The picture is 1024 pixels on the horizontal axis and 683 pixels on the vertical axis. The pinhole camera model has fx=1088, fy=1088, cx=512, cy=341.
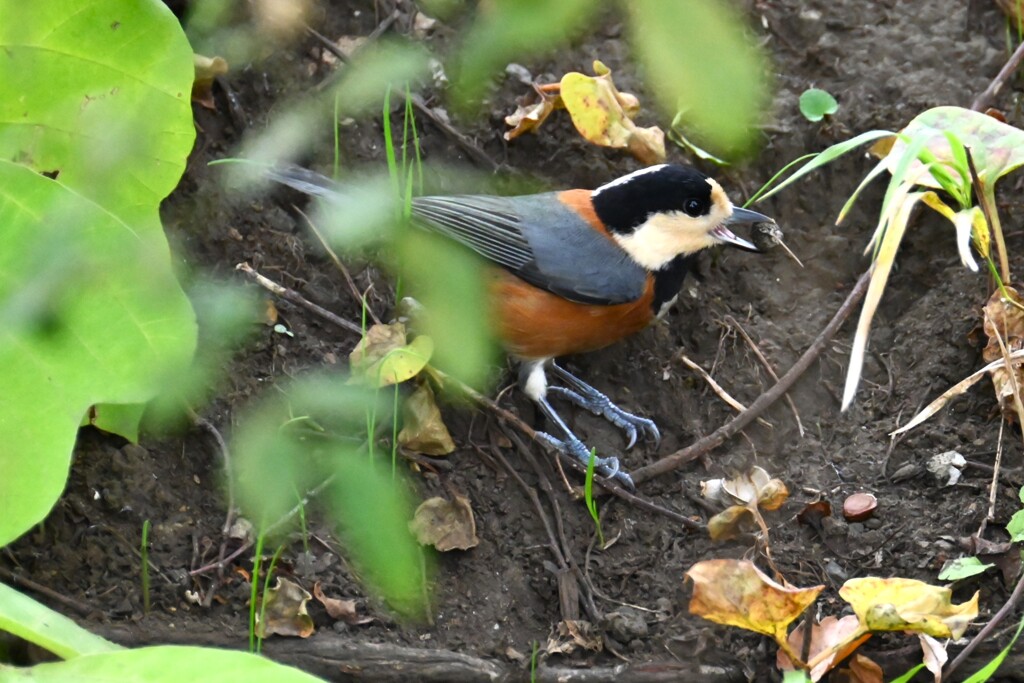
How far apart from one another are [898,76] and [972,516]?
1.75 metres

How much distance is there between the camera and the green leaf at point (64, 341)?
73.0 inches

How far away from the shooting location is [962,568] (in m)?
2.62

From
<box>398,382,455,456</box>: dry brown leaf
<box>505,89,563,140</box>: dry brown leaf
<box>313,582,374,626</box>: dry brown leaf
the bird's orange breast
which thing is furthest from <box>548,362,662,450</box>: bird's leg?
<box>313,582,374,626</box>: dry brown leaf

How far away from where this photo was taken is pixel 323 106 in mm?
2986

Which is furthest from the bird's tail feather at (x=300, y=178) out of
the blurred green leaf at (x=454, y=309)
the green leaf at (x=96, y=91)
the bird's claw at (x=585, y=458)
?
the blurred green leaf at (x=454, y=309)

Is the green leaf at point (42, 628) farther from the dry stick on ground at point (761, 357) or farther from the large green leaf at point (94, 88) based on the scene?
the dry stick on ground at point (761, 357)

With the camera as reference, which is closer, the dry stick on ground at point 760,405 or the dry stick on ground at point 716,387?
the dry stick on ground at point 760,405

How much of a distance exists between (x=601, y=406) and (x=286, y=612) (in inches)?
50.9

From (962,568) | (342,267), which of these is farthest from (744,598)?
(342,267)

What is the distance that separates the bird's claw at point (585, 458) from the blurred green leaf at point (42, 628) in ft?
5.12

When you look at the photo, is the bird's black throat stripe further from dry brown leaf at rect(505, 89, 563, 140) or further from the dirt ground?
dry brown leaf at rect(505, 89, 563, 140)

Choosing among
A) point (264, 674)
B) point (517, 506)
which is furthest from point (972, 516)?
point (264, 674)

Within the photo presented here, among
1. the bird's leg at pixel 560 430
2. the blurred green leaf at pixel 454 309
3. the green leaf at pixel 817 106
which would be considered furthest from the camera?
the green leaf at pixel 817 106

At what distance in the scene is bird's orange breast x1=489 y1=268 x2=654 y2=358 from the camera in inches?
137
